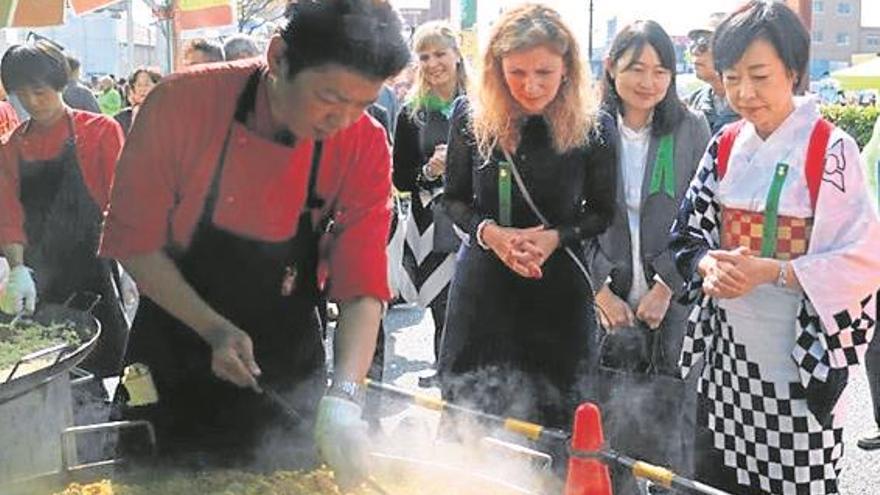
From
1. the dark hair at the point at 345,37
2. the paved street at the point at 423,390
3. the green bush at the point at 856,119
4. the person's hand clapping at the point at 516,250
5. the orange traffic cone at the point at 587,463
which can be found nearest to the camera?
the dark hair at the point at 345,37

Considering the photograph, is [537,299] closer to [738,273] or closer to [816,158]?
[738,273]

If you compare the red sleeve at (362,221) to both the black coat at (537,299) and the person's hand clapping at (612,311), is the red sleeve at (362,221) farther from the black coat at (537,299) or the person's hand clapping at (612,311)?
the person's hand clapping at (612,311)

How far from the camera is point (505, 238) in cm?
324

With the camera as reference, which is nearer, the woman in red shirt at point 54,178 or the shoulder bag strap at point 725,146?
the shoulder bag strap at point 725,146

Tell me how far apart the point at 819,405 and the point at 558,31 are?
138 centimetres

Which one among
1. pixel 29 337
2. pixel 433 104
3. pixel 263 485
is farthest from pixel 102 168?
pixel 263 485

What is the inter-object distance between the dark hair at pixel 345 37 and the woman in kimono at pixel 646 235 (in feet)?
5.88

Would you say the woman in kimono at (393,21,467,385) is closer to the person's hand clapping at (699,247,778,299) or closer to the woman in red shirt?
the woman in red shirt

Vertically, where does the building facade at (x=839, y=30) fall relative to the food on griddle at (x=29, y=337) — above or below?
above

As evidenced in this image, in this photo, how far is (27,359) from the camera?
291cm

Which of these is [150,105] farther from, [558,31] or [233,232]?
[558,31]

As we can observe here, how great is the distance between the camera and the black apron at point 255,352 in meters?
2.25

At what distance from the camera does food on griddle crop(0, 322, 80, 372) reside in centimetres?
326

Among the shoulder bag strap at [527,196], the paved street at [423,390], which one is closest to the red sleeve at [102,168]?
the paved street at [423,390]
